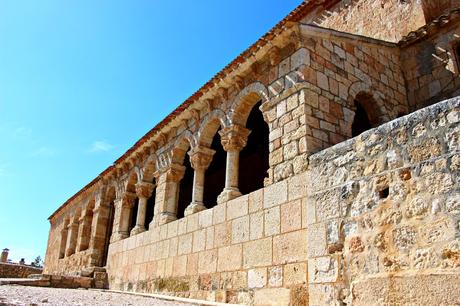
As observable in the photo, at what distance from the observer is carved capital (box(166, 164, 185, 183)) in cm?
798

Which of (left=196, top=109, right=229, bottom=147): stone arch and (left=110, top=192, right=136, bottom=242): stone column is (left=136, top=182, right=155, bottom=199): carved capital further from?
(left=196, top=109, right=229, bottom=147): stone arch

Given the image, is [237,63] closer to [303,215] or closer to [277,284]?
[303,215]

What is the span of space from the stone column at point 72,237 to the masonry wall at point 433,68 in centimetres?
1106

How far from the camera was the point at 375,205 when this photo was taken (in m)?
3.75

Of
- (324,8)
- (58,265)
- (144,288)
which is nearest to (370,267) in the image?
(144,288)

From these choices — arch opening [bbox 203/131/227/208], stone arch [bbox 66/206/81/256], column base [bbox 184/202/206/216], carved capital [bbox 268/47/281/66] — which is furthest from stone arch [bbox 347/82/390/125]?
stone arch [bbox 66/206/81/256]

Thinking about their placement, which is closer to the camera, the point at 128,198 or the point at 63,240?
the point at 128,198

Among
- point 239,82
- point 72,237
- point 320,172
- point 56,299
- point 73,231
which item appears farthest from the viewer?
point 73,231

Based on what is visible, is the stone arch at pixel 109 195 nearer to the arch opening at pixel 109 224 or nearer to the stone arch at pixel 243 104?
the arch opening at pixel 109 224

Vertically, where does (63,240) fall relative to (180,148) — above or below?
below

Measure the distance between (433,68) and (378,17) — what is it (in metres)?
1.97

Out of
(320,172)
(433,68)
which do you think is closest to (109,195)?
(320,172)

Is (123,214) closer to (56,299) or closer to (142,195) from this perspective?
(142,195)

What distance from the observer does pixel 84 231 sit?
488 inches
